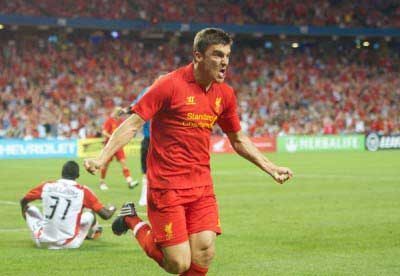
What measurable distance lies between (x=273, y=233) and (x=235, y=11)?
41803mm

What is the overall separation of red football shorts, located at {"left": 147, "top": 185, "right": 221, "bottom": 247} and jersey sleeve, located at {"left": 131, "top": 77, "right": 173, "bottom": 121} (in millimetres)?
700

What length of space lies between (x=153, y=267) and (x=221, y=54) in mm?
3759

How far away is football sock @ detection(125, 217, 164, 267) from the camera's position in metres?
7.43

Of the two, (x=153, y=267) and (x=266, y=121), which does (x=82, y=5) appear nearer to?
(x=266, y=121)

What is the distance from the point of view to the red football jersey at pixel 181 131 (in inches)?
280

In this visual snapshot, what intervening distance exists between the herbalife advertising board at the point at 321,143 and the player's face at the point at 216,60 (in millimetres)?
36623

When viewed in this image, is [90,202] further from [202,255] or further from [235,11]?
[235,11]

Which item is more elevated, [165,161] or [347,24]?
[347,24]

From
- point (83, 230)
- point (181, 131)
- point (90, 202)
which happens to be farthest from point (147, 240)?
point (83, 230)

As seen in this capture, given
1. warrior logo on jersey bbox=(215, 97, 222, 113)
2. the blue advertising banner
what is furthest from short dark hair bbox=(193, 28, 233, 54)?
the blue advertising banner

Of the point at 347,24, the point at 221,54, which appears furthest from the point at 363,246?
the point at 347,24

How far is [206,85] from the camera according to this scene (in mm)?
7277

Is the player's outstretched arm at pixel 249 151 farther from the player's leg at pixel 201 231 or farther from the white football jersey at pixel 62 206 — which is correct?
the white football jersey at pixel 62 206

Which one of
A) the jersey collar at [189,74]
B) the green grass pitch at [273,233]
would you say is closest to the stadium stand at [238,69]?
the green grass pitch at [273,233]
